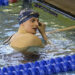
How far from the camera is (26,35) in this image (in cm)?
430

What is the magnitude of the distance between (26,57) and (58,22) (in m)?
2.88

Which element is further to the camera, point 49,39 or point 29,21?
point 49,39

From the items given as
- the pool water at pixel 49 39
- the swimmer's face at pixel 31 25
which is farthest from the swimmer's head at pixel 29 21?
the pool water at pixel 49 39

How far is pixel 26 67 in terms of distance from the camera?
3.67 m

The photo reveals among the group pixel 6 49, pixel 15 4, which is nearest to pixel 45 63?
pixel 6 49

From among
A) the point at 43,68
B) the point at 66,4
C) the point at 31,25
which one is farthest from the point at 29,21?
the point at 66,4

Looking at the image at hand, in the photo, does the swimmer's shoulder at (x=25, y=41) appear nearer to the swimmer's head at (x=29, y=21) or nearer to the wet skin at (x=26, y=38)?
the wet skin at (x=26, y=38)

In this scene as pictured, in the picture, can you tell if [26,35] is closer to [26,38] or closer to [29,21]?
[26,38]

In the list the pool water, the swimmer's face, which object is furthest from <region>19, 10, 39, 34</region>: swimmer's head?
the pool water

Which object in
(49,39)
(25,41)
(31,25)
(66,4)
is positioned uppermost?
(31,25)

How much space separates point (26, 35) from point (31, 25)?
22cm

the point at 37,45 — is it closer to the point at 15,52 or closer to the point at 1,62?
the point at 15,52

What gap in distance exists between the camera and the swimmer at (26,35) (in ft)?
14.0

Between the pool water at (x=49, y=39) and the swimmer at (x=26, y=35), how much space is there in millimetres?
117
